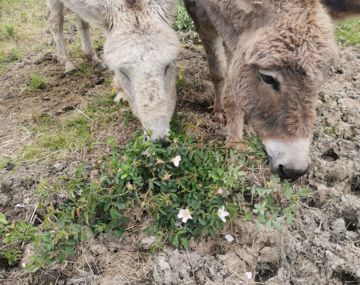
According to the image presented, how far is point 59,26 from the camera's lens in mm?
6012

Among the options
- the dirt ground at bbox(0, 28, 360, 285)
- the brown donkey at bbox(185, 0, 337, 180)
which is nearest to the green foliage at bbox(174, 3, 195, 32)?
the dirt ground at bbox(0, 28, 360, 285)

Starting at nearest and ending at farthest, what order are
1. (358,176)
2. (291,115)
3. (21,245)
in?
(291,115) < (21,245) < (358,176)

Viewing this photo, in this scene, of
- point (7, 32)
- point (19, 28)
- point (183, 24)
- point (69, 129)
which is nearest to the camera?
point (69, 129)

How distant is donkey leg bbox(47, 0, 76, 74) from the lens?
5.91 metres

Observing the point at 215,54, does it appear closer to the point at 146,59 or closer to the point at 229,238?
the point at 146,59

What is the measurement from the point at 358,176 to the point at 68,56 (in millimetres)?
4203

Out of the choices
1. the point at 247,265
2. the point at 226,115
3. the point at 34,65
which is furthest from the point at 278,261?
the point at 34,65

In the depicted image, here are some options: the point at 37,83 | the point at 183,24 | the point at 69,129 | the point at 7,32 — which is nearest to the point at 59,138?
the point at 69,129

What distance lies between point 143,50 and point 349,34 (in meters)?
3.77

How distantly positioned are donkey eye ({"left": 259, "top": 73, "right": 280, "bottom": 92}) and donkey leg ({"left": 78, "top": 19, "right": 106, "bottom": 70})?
11.3 ft

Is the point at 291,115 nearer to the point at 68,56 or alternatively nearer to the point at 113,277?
the point at 113,277

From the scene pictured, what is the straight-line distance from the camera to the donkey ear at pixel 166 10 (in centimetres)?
398

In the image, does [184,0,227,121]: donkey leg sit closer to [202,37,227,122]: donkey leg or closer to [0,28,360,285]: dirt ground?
[202,37,227,122]: donkey leg

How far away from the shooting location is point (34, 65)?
6293mm
